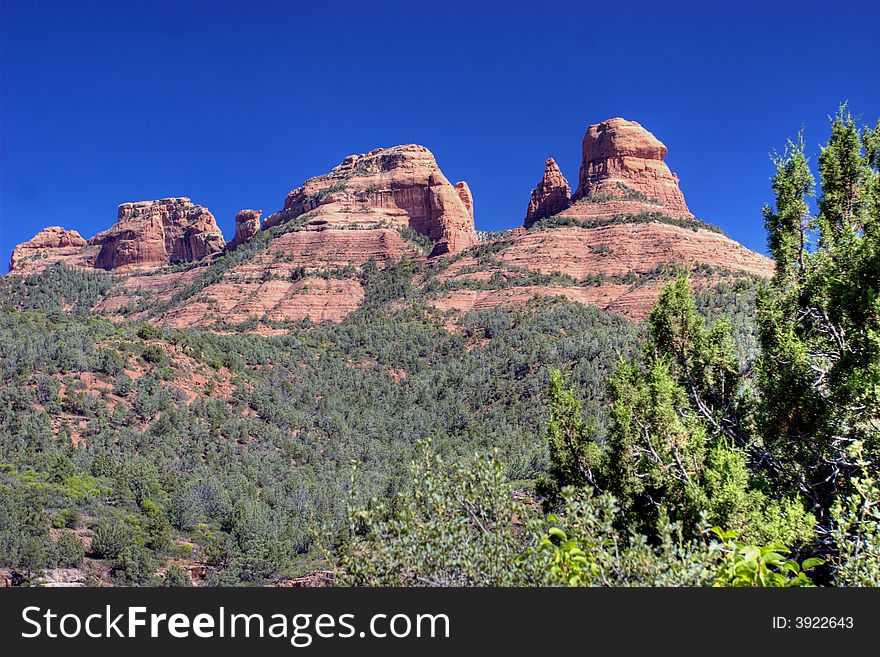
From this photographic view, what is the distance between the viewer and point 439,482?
6559 millimetres

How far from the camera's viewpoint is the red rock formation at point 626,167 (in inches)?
4537

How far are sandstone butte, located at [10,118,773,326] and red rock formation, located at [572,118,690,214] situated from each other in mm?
262

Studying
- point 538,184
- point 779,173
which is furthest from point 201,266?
point 779,173

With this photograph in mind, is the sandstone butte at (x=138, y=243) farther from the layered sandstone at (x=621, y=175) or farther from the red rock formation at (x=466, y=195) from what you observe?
the layered sandstone at (x=621, y=175)

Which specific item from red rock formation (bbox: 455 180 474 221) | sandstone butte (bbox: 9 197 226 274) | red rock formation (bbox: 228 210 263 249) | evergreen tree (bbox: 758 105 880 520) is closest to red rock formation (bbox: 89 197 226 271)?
sandstone butte (bbox: 9 197 226 274)

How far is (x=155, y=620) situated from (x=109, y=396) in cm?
4102

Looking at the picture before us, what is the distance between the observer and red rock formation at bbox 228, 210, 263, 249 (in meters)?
148

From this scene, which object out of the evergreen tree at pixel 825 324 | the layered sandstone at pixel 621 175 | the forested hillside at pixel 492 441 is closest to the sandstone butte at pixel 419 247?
the layered sandstone at pixel 621 175

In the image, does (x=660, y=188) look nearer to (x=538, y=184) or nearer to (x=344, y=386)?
(x=538, y=184)

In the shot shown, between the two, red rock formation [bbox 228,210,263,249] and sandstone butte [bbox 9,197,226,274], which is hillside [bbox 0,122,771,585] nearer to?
red rock formation [bbox 228,210,263,249]

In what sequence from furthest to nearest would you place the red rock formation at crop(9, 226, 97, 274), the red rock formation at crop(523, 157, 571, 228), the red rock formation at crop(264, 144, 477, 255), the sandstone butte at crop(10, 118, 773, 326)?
the red rock formation at crop(9, 226, 97, 274)
the red rock formation at crop(264, 144, 477, 255)
the red rock formation at crop(523, 157, 571, 228)
the sandstone butte at crop(10, 118, 773, 326)

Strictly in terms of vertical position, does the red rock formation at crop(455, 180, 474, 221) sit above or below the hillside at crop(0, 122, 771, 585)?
above

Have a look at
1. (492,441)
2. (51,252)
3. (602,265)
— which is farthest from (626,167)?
(51,252)

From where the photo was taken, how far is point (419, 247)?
12675 centimetres
